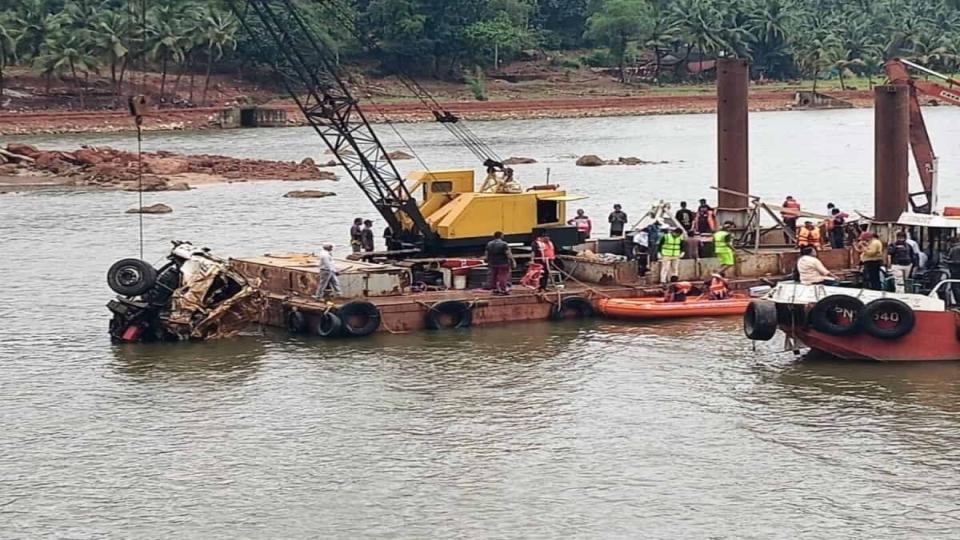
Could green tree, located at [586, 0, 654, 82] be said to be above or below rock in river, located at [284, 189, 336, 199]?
above

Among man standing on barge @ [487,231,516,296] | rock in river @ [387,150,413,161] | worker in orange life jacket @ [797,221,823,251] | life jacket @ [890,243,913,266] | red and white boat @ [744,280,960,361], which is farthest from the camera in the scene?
rock in river @ [387,150,413,161]

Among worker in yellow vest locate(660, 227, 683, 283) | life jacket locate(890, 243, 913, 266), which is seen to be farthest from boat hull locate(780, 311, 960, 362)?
worker in yellow vest locate(660, 227, 683, 283)

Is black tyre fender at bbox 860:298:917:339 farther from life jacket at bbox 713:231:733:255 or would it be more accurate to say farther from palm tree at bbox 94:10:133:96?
palm tree at bbox 94:10:133:96

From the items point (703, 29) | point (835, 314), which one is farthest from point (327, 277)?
point (703, 29)

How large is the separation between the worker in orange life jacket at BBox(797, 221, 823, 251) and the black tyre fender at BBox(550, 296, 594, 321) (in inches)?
200

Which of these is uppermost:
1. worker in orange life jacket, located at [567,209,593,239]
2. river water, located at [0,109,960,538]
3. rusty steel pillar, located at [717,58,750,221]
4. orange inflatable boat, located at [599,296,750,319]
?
rusty steel pillar, located at [717,58,750,221]

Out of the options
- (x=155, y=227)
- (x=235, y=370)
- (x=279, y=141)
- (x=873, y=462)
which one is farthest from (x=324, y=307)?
(x=279, y=141)

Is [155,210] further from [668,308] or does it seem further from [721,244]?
[668,308]

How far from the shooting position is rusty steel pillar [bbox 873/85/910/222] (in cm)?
3438

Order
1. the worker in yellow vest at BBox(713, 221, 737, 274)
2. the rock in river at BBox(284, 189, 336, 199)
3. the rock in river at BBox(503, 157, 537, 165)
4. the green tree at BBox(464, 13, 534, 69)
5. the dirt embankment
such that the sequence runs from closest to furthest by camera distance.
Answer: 1. the worker in yellow vest at BBox(713, 221, 737, 274)
2. the rock in river at BBox(284, 189, 336, 199)
3. the dirt embankment
4. the rock in river at BBox(503, 157, 537, 165)
5. the green tree at BBox(464, 13, 534, 69)

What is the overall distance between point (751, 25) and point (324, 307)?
108144mm

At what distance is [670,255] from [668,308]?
1.39 meters

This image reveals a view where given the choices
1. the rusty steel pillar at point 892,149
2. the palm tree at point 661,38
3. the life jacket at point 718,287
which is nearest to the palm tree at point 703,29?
the palm tree at point 661,38

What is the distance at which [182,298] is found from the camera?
28.5 meters
